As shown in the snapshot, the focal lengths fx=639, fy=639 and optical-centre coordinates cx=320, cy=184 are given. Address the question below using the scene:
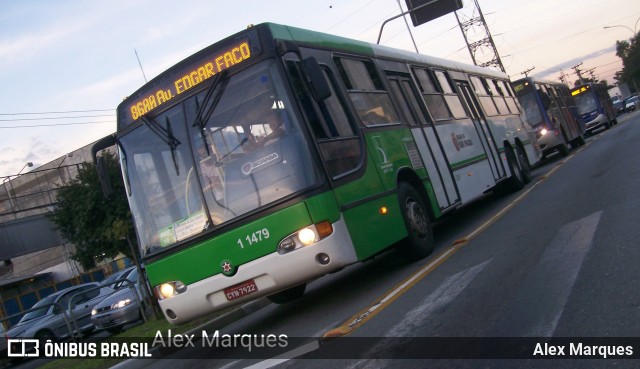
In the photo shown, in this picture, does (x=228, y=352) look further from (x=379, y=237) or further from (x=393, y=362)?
(x=393, y=362)

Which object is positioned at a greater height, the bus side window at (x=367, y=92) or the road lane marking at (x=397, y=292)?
the bus side window at (x=367, y=92)

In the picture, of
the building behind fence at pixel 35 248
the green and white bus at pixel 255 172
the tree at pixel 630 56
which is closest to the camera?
the green and white bus at pixel 255 172

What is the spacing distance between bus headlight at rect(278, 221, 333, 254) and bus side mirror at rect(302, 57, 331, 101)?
1.40 meters

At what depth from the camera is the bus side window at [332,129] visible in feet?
23.3

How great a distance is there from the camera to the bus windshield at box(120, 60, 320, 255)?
270 inches

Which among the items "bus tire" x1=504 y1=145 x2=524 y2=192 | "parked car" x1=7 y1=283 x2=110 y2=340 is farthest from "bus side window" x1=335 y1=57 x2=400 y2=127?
"parked car" x1=7 y1=283 x2=110 y2=340

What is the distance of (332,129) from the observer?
750 centimetres

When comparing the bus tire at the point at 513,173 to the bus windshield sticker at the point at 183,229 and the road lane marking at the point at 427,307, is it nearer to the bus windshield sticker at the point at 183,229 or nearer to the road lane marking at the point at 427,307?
the road lane marking at the point at 427,307

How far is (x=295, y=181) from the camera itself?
6.82 m

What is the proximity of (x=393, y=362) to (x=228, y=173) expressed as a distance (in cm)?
307

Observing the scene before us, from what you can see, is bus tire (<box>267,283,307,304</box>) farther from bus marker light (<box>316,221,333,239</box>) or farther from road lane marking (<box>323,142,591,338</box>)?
bus marker light (<box>316,221,333,239</box>)

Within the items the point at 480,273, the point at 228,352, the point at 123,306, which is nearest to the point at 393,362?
the point at 480,273

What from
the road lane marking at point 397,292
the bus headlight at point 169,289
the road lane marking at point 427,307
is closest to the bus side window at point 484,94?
the road lane marking at point 397,292

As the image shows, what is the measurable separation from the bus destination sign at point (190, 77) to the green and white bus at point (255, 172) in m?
0.02
